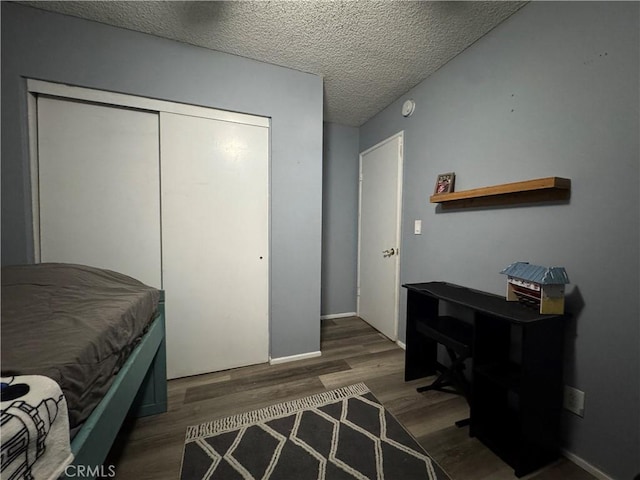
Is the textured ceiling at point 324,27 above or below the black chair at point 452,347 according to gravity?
above

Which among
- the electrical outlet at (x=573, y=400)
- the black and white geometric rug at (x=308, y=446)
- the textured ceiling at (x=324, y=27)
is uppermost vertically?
the textured ceiling at (x=324, y=27)

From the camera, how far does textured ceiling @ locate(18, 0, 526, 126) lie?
4.71 ft

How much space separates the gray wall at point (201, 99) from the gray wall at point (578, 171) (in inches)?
49.3

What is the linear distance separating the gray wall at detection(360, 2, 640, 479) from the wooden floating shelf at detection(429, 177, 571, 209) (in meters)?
0.05

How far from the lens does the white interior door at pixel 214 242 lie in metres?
1.82

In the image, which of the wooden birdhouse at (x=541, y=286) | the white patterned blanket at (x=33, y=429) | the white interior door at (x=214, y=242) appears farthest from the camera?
the white interior door at (x=214, y=242)

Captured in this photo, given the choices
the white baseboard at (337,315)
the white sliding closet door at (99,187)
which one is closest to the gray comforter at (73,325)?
the white sliding closet door at (99,187)

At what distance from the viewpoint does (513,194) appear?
1.46 meters

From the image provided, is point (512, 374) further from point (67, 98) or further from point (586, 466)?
point (67, 98)

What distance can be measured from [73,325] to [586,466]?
236 cm

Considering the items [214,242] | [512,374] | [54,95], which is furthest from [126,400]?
[54,95]

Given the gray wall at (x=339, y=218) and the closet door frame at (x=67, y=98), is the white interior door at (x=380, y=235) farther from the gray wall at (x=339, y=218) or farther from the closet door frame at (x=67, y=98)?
the closet door frame at (x=67, y=98)

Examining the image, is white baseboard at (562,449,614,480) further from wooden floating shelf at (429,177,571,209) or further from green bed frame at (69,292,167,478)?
green bed frame at (69,292,167,478)

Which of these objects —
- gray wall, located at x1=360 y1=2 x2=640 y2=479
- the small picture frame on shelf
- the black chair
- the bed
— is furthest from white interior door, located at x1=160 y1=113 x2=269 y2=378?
gray wall, located at x1=360 y1=2 x2=640 y2=479
